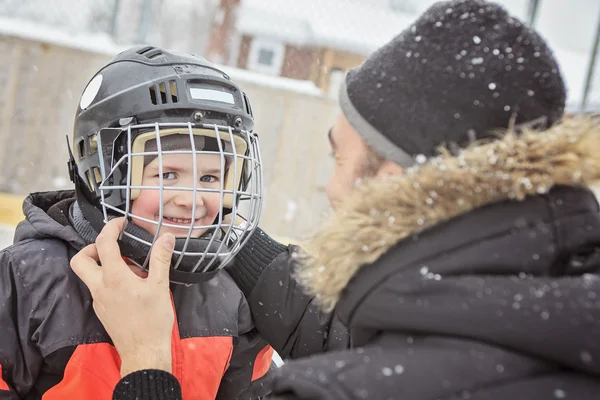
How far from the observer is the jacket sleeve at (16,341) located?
5.18 ft

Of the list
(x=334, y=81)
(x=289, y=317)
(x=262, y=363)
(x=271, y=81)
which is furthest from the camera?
(x=334, y=81)

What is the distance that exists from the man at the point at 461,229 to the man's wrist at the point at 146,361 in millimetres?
523

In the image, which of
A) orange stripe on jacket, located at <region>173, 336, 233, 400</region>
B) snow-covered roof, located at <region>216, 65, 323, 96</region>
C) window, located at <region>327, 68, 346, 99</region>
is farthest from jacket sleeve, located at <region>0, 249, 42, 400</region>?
window, located at <region>327, 68, 346, 99</region>

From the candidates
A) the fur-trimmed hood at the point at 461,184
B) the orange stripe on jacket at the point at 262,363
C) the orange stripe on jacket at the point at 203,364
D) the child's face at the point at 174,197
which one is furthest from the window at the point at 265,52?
the fur-trimmed hood at the point at 461,184

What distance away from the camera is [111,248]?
1.60 meters

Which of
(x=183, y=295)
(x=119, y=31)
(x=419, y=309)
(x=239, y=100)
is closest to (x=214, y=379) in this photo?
(x=183, y=295)

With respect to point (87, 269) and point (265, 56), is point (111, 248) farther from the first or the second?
point (265, 56)

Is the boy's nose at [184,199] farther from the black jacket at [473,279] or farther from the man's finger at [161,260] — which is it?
the black jacket at [473,279]

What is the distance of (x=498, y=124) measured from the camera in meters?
1.09

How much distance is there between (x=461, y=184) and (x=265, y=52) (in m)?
9.46

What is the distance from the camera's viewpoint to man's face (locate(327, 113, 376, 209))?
4.02ft

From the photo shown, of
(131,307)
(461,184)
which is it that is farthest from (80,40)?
(461,184)

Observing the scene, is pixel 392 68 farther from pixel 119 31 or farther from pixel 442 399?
pixel 119 31

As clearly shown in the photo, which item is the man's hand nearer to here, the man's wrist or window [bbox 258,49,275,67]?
the man's wrist
